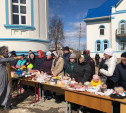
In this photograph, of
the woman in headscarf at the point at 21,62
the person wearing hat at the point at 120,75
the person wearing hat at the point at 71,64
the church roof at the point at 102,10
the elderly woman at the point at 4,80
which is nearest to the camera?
the person wearing hat at the point at 120,75

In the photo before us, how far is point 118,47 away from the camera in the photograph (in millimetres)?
17531

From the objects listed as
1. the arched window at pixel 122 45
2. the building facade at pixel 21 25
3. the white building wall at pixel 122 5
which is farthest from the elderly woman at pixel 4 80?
the white building wall at pixel 122 5

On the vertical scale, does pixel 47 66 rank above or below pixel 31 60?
below

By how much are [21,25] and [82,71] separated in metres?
4.87

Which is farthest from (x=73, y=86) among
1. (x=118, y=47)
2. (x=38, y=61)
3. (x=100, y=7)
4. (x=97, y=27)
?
(x=100, y=7)

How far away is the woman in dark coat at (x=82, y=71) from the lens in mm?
3842

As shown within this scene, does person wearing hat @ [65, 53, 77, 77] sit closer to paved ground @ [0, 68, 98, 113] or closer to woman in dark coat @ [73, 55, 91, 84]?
woman in dark coat @ [73, 55, 91, 84]

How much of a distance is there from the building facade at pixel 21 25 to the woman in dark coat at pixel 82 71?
430 cm

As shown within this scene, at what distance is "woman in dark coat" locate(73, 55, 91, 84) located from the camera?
3842 millimetres

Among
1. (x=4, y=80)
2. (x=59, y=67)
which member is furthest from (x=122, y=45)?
(x=4, y=80)

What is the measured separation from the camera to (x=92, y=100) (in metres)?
3.00

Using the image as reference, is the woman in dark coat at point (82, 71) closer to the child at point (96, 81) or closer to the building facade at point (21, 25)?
the child at point (96, 81)

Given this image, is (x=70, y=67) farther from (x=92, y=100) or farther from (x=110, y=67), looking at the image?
(x=92, y=100)

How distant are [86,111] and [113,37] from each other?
52.2 feet
